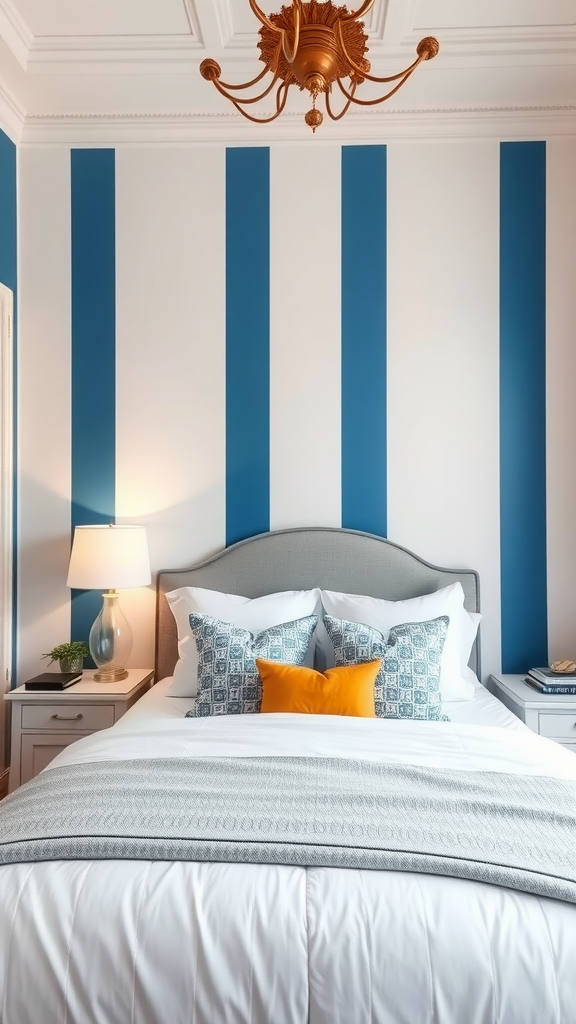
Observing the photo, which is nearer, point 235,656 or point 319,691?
point 319,691

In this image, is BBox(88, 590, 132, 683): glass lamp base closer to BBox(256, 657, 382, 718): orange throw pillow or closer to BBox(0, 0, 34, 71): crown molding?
BBox(256, 657, 382, 718): orange throw pillow

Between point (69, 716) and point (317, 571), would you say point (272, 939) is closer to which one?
point (69, 716)

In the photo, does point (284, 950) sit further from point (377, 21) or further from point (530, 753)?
point (377, 21)

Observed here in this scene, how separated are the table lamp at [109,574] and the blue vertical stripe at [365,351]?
36.7 inches

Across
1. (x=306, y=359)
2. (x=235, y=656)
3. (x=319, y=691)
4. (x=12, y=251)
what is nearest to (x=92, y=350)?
(x=12, y=251)

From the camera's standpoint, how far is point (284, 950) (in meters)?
1.21

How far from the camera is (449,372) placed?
3020 millimetres

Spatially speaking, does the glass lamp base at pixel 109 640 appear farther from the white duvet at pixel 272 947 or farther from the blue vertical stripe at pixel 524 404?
the blue vertical stripe at pixel 524 404

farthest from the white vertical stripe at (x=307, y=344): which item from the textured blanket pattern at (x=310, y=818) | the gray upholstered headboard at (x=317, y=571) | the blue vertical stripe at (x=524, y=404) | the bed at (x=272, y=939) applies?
the bed at (x=272, y=939)

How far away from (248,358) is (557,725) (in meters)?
2.00

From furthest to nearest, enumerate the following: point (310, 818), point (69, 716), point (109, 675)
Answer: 1. point (109, 675)
2. point (69, 716)
3. point (310, 818)

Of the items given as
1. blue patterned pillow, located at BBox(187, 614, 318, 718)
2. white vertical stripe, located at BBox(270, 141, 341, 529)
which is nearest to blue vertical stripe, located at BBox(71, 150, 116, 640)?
white vertical stripe, located at BBox(270, 141, 341, 529)

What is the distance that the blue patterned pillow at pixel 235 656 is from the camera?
7.68 ft

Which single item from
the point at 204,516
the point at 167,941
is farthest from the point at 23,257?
the point at 167,941
